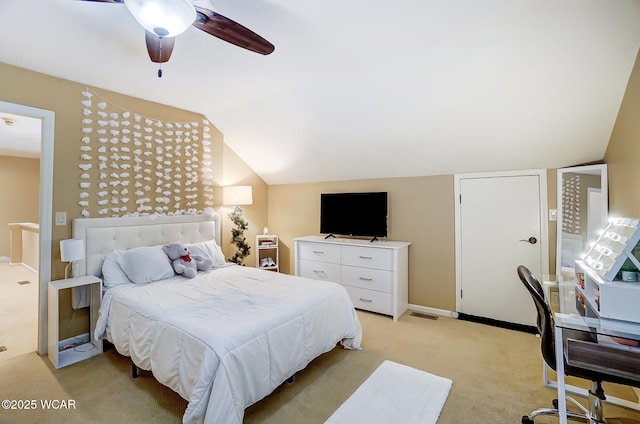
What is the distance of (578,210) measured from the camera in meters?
2.80

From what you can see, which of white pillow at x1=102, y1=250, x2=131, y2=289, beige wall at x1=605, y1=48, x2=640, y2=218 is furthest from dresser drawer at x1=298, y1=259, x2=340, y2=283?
beige wall at x1=605, y1=48, x2=640, y2=218

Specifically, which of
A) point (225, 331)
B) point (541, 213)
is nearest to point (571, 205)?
point (541, 213)

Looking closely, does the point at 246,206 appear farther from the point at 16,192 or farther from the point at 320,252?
the point at 16,192

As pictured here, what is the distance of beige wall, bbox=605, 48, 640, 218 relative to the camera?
1.99m

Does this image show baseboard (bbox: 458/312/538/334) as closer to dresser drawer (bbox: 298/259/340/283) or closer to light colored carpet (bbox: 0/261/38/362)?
dresser drawer (bbox: 298/259/340/283)

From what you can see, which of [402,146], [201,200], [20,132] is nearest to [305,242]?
[201,200]

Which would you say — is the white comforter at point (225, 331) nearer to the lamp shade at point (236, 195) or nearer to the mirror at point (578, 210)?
the lamp shade at point (236, 195)

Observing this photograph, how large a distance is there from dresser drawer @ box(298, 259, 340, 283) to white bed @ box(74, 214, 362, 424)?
3.49 ft

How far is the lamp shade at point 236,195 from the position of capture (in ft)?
13.2

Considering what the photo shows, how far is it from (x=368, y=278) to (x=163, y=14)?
3098 millimetres

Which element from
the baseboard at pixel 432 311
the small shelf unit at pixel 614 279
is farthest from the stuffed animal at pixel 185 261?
the small shelf unit at pixel 614 279

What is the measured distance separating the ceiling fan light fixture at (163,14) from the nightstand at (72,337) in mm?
2255

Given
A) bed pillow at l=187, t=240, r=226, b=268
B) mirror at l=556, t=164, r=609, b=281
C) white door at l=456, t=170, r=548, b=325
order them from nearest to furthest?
mirror at l=556, t=164, r=609, b=281 < white door at l=456, t=170, r=548, b=325 < bed pillow at l=187, t=240, r=226, b=268

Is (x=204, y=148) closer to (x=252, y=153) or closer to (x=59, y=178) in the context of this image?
(x=252, y=153)
